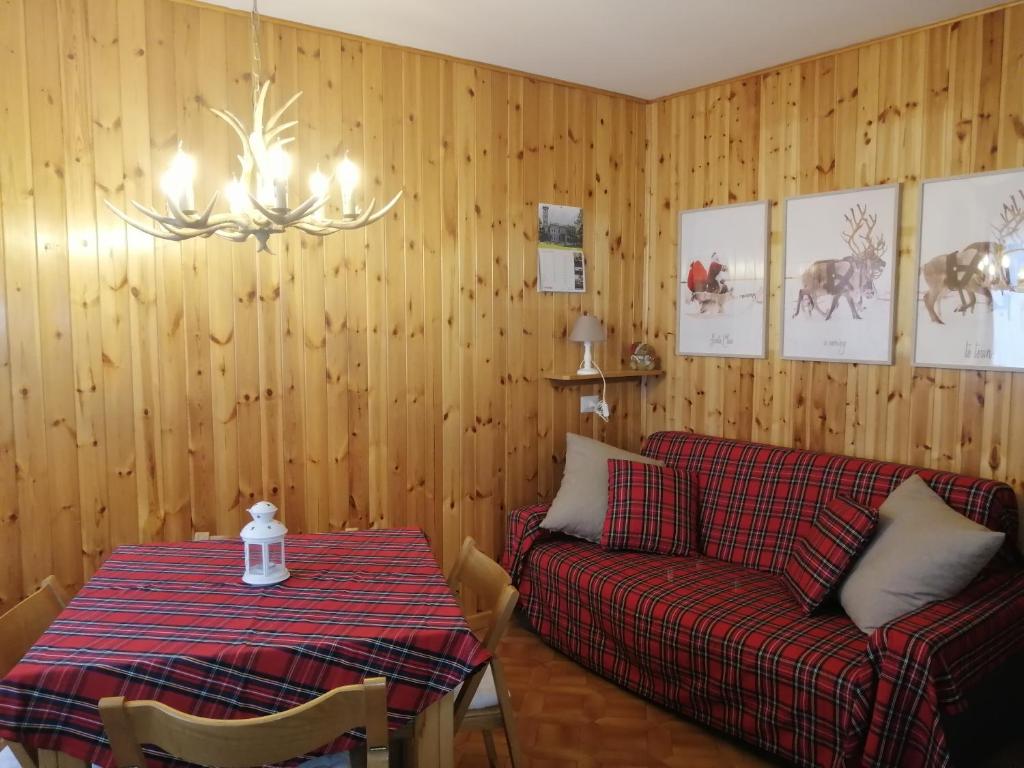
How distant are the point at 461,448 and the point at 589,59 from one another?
1913 millimetres

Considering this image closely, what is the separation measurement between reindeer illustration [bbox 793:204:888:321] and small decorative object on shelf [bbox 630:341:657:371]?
2.97ft

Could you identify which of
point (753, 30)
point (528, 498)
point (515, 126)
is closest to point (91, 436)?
point (528, 498)

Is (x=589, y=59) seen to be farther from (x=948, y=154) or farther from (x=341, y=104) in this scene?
(x=948, y=154)

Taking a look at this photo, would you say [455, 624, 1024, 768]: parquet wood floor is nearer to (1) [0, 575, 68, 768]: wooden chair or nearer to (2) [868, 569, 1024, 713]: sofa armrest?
(2) [868, 569, 1024, 713]: sofa armrest

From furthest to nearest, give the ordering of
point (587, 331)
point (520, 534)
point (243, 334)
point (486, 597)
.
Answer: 1. point (587, 331)
2. point (520, 534)
3. point (243, 334)
4. point (486, 597)

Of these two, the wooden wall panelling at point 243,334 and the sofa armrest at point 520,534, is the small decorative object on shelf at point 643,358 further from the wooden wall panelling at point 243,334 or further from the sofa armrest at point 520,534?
the wooden wall panelling at point 243,334

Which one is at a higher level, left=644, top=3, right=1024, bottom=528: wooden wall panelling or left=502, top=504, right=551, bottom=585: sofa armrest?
left=644, top=3, right=1024, bottom=528: wooden wall panelling

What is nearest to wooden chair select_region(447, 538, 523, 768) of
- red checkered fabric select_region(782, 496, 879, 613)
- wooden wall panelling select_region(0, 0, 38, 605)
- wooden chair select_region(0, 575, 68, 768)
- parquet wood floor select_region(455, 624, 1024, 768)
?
parquet wood floor select_region(455, 624, 1024, 768)

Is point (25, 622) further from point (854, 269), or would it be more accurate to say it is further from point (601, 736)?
point (854, 269)

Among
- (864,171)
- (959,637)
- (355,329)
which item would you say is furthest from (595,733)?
(864,171)

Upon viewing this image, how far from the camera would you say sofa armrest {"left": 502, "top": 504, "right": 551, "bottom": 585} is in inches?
135

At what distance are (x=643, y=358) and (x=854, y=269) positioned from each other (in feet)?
3.83

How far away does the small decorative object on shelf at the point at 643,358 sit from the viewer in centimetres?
407

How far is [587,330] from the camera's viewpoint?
148 inches
